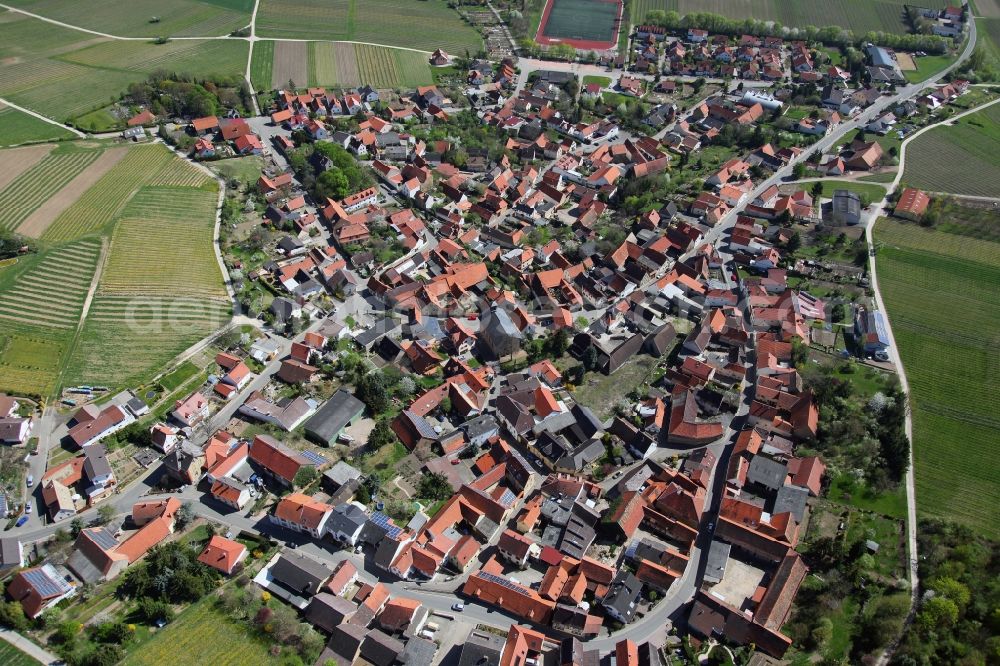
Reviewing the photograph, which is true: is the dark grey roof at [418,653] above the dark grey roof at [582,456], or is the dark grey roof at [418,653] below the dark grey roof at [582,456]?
below

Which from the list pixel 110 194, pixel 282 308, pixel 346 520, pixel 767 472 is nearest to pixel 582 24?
pixel 110 194

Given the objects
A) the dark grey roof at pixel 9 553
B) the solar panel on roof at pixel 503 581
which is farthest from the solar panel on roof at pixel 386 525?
the dark grey roof at pixel 9 553

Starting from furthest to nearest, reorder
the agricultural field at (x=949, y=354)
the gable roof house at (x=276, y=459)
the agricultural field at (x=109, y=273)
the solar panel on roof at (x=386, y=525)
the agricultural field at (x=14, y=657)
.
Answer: the agricultural field at (x=109, y=273)
the agricultural field at (x=949, y=354)
the gable roof house at (x=276, y=459)
the solar panel on roof at (x=386, y=525)
the agricultural field at (x=14, y=657)

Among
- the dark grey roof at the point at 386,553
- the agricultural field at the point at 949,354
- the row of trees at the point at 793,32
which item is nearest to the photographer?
the dark grey roof at the point at 386,553

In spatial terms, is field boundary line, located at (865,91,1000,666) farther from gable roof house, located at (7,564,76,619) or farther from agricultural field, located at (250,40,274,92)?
agricultural field, located at (250,40,274,92)

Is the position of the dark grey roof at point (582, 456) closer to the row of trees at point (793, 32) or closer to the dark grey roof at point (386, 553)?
the dark grey roof at point (386, 553)

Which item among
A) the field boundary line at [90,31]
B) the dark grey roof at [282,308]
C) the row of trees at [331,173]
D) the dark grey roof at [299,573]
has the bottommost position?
the dark grey roof at [299,573]

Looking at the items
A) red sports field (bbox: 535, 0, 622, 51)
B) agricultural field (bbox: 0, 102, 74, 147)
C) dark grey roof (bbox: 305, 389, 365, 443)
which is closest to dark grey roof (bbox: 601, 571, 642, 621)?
dark grey roof (bbox: 305, 389, 365, 443)

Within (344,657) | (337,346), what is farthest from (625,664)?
(337,346)
